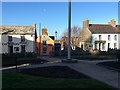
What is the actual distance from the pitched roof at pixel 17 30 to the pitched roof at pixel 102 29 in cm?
1632

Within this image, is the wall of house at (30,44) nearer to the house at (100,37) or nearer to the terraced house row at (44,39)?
the terraced house row at (44,39)

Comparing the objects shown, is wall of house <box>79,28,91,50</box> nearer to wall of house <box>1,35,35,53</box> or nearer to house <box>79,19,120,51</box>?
house <box>79,19,120,51</box>

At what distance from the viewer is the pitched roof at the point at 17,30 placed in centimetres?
6217

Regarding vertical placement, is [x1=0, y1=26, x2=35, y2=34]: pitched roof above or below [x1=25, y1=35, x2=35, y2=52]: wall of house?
above

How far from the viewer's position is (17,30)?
63688mm

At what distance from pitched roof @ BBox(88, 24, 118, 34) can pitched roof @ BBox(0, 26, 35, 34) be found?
53.5ft

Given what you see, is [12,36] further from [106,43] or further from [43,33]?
[106,43]

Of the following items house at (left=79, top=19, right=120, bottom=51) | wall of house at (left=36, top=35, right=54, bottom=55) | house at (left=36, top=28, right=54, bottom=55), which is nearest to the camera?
wall of house at (left=36, top=35, right=54, bottom=55)

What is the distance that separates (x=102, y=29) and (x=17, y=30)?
22.1m

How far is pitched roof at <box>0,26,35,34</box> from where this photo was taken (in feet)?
204

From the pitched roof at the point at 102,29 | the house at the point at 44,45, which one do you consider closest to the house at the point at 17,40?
the house at the point at 44,45

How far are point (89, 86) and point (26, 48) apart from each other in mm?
51874

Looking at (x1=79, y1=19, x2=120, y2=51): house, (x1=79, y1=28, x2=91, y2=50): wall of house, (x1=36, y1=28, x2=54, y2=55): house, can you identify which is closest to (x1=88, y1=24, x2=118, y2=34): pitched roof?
(x1=79, y1=19, x2=120, y2=51): house

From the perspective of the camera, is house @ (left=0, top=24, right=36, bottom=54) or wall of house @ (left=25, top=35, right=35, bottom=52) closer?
house @ (left=0, top=24, right=36, bottom=54)
